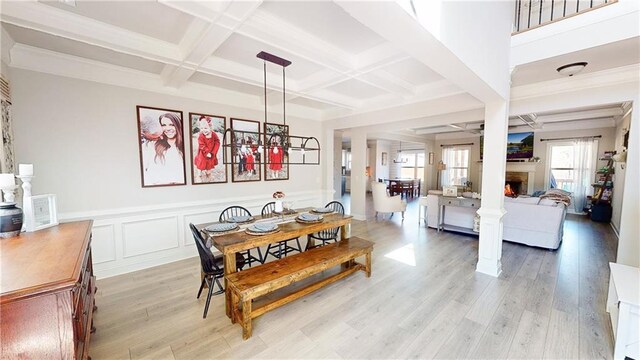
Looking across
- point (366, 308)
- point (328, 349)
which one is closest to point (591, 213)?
point (366, 308)

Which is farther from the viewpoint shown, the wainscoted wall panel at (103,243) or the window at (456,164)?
the window at (456,164)

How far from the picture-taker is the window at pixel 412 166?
38.4 ft

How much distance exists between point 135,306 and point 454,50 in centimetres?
375

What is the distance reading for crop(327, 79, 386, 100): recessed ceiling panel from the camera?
3.89 metres

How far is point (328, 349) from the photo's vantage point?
201cm

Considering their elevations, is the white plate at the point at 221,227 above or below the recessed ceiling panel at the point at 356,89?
below

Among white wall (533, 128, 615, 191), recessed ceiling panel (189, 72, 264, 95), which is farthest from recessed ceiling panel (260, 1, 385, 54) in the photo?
white wall (533, 128, 615, 191)

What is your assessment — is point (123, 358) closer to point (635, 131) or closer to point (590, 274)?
point (590, 274)

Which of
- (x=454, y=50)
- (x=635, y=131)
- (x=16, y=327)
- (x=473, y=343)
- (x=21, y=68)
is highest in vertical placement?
(x=21, y=68)

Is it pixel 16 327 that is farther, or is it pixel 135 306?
pixel 135 306

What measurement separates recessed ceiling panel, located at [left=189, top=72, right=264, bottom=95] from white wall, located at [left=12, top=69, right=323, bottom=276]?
0.35 m

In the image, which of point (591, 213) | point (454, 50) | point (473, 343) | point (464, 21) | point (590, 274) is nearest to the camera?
point (454, 50)

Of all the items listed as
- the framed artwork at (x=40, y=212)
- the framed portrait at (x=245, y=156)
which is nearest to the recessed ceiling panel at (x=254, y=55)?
the framed portrait at (x=245, y=156)

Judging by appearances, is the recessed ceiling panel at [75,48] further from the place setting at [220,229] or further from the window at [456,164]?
the window at [456,164]
